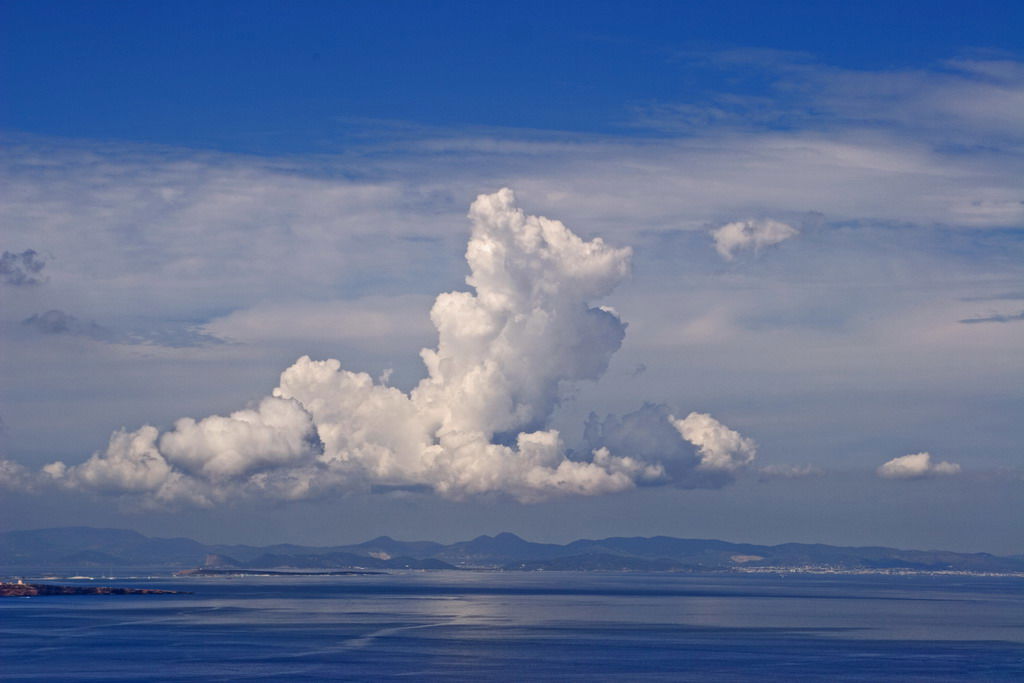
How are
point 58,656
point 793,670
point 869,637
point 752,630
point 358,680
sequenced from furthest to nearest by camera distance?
point 752,630
point 869,637
point 58,656
point 793,670
point 358,680

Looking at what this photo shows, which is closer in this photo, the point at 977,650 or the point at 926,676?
the point at 926,676

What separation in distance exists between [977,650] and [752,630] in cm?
4397

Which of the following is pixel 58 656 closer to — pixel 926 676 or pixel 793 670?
pixel 793 670

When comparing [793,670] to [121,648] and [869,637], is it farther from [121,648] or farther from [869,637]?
[121,648]

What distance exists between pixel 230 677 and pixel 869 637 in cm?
9764

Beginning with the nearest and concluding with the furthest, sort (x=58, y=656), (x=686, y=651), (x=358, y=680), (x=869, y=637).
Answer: (x=358, y=680), (x=58, y=656), (x=686, y=651), (x=869, y=637)

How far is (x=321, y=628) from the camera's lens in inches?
7195

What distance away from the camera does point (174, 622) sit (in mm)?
198625

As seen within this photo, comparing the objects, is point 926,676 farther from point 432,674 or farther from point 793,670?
point 432,674

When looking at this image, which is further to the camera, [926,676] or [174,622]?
[174,622]

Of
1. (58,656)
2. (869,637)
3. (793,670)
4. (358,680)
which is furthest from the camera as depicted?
(869,637)

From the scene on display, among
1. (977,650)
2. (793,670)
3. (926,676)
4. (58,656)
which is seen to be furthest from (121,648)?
(977,650)

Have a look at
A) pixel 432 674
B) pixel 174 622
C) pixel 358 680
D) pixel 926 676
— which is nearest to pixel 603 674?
pixel 432 674

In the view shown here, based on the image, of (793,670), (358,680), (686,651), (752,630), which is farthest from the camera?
(752,630)
